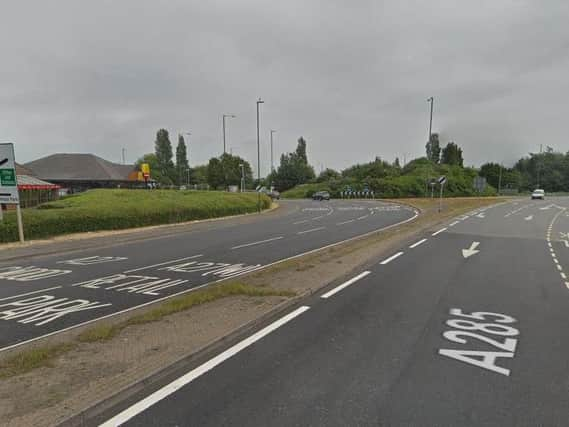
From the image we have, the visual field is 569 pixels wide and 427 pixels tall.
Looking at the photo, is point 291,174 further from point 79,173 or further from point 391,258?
point 391,258

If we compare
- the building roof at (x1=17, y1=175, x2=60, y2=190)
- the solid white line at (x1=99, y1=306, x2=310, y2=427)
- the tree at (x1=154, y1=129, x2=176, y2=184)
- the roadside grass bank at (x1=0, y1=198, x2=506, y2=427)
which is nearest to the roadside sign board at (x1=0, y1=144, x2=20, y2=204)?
the roadside grass bank at (x1=0, y1=198, x2=506, y2=427)

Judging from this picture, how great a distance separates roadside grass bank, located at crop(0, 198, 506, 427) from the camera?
3.42 m

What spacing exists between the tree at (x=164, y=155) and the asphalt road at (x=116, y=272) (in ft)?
264

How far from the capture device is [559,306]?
6738mm

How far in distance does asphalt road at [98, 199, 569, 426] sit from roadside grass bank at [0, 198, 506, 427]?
1.10 ft

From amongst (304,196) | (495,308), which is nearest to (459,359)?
(495,308)

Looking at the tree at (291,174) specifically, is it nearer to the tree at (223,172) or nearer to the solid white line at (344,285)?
the tree at (223,172)

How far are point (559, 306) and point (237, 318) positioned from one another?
580cm

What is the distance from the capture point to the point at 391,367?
4359 mm

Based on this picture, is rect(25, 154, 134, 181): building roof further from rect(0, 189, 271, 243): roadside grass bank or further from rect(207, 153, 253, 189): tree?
rect(0, 189, 271, 243): roadside grass bank

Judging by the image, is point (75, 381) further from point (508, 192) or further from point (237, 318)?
point (508, 192)

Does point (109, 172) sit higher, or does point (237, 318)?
point (109, 172)

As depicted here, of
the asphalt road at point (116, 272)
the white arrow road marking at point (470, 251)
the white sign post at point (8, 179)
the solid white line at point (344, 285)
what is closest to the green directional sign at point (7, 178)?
the white sign post at point (8, 179)

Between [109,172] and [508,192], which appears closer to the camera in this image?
[109,172]
